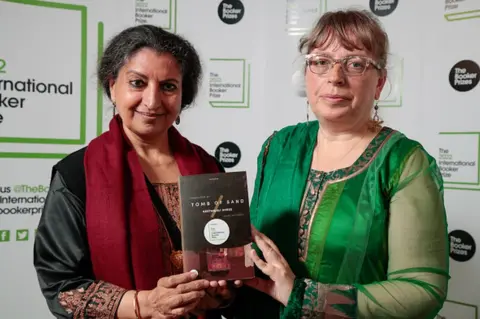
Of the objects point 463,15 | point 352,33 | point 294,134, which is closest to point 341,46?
→ point 352,33

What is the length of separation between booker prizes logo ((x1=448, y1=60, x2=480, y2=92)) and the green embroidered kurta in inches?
35.2

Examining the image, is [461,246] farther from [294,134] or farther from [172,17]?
[172,17]

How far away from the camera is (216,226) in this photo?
1.34 m

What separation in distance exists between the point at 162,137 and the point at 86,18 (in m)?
1.13

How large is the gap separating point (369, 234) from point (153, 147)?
0.78m

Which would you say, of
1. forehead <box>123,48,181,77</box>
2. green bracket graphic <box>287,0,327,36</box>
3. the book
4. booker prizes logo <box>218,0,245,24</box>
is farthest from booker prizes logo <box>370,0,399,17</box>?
the book

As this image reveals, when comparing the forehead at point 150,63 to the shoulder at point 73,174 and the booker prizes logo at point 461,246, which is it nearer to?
the shoulder at point 73,174

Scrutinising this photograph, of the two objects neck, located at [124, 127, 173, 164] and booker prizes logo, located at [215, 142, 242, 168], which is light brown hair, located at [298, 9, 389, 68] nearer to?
neck, located at [124, 127, 173, 164]

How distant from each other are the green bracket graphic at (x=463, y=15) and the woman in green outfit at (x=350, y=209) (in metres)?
0.93

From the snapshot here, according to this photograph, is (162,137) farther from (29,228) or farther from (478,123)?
(478,123)

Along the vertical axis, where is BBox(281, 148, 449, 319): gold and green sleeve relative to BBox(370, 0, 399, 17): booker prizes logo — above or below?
below

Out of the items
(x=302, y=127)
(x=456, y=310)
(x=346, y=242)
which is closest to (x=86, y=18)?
(x=302, y=127)

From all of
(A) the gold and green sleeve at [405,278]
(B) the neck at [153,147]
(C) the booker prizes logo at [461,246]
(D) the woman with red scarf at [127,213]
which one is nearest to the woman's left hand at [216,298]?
(D) the woman with red scarf at [127,213]

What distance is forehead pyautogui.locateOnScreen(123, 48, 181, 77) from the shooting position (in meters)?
1.50
